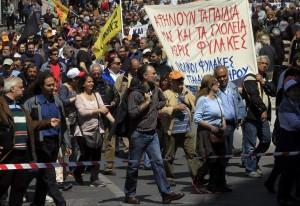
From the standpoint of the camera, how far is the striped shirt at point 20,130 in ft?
31.6

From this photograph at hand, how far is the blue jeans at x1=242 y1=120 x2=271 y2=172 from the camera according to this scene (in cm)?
1279

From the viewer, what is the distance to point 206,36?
Result: 14148 millimetres

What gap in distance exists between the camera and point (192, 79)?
14.1 m

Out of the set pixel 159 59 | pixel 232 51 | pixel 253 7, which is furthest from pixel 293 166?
pixel 253 7

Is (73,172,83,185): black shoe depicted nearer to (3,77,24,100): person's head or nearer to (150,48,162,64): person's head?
(3,77,24,100): person's head

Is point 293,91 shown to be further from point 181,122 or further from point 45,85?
point 45,85

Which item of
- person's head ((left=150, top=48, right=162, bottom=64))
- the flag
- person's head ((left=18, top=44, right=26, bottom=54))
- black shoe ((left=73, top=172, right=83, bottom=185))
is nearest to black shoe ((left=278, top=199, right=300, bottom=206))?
black shoe ((left=73, top=172, right=83, bottom=185))

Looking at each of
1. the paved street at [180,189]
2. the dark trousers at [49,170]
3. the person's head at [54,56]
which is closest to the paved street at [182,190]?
the paved street at [180,189]

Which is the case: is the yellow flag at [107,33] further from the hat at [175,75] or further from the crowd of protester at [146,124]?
the hat at [175,75]

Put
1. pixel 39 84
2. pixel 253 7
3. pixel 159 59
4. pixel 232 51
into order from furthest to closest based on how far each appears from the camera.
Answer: pixel 253 7 < pixel 159 59 < pixel 232 51 < pixel 39 84

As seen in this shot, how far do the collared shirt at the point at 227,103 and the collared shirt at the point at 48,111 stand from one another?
101 inches

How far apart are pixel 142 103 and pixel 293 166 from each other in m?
1.90

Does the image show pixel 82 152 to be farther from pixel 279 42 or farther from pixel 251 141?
pixel 279 42

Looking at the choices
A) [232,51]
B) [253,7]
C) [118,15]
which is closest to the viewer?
[232,51]
